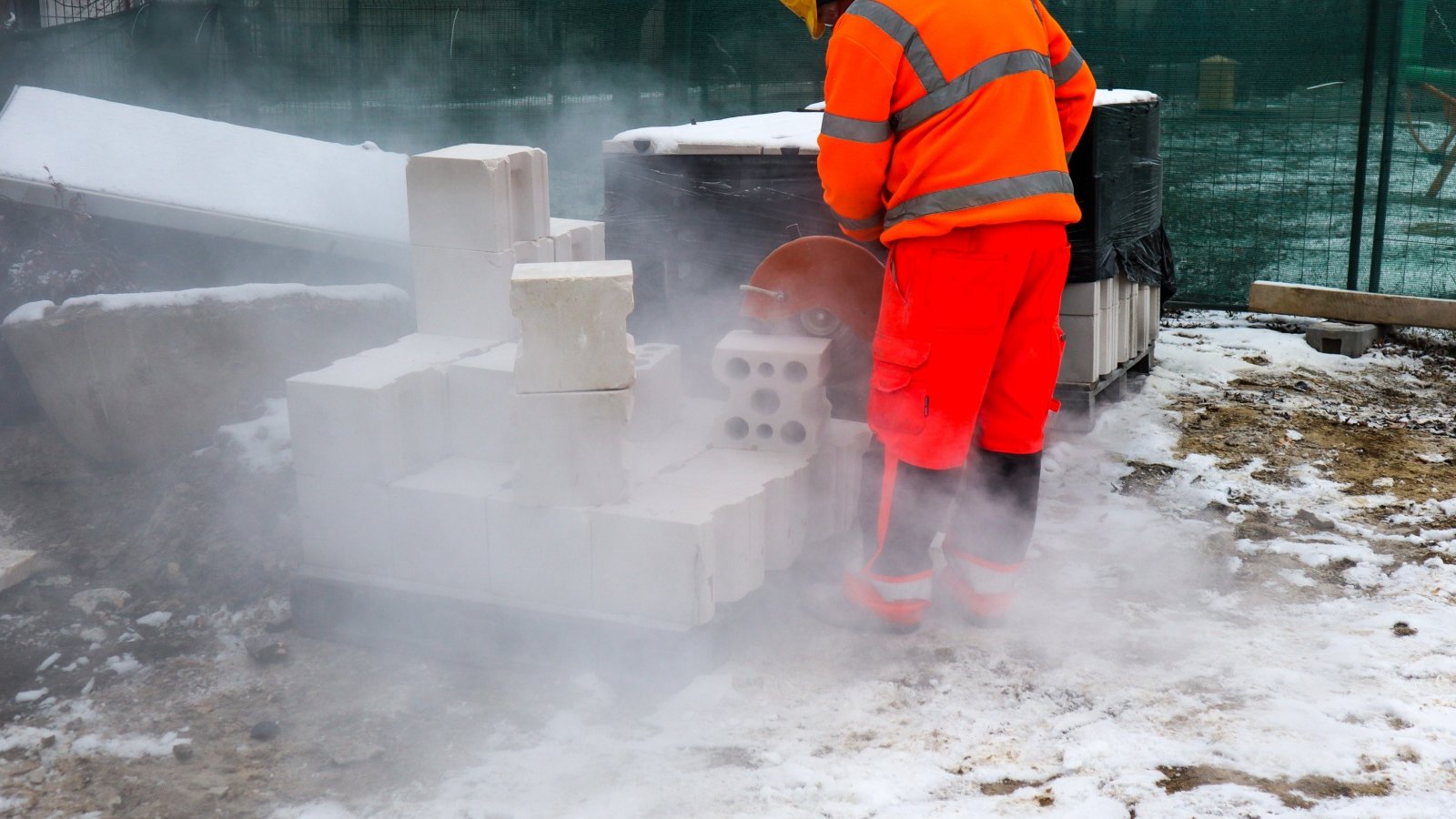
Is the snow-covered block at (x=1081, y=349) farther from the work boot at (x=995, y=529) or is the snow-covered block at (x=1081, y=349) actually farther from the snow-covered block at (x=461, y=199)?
the snow-covered block at (x=461, y=199)

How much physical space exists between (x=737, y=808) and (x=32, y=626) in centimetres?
253

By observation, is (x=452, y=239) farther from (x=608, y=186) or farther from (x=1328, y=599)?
(x=1328, y=599)

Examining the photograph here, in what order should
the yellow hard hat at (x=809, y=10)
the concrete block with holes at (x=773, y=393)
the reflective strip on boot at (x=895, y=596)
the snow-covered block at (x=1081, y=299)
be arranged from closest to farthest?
the yellow hard hat at (x=809, y=10)
the reflective strip on boot at (x=895, y=596)
the concrete block with holes at (x=773, y=393)
the snow-covered block at (x=1081, y=299)

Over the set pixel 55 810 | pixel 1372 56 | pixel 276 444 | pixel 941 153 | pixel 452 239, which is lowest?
pixel 55 810

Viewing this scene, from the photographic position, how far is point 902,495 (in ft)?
12.5

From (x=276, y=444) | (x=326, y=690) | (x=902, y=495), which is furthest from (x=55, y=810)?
(x=902, y=495)

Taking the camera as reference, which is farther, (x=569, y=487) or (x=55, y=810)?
(x=569, y=487)

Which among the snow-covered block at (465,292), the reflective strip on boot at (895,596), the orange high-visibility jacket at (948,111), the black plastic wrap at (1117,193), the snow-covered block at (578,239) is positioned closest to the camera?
the orange high-visibility jacket at (948,111)

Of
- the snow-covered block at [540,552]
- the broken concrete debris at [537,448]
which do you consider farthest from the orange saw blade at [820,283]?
the snow-covered block at [540,552]

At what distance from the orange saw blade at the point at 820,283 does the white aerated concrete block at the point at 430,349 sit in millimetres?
942

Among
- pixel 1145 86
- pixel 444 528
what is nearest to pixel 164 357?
pixel 444 528

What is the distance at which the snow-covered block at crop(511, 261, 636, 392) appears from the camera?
3.49m

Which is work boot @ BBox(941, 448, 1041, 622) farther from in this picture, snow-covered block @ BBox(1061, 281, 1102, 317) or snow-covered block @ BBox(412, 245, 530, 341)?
snow-covered block @ BBox(1061, 281, 1102, 317)

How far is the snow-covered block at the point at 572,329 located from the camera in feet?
11.5
